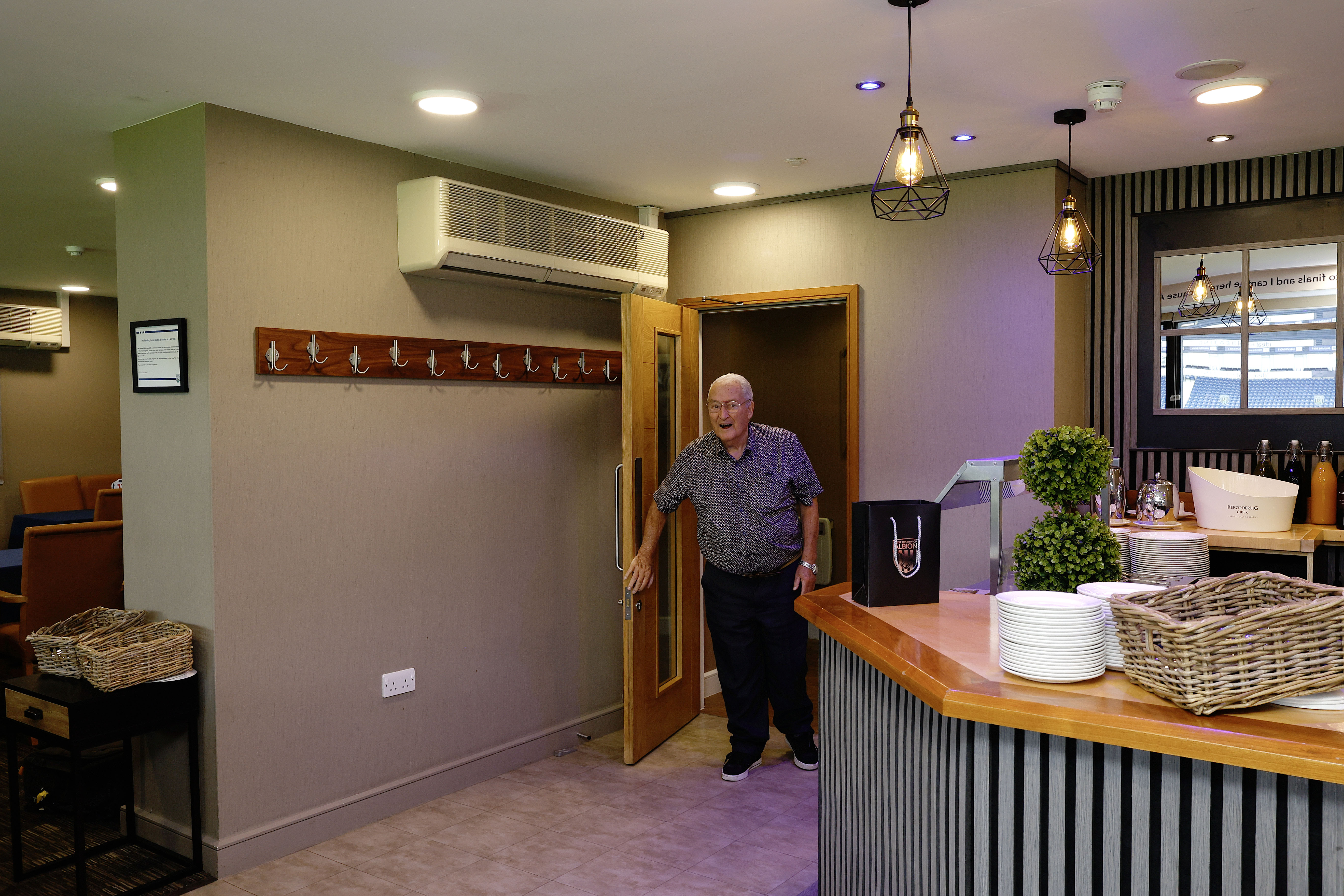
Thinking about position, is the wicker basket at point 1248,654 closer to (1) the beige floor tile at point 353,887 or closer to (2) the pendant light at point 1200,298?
(1) the beige floor tile at point 353,887

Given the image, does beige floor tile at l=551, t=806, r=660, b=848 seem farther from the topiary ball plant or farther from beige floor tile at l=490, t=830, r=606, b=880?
the topiary ball plant

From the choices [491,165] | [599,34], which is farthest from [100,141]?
[599,34]

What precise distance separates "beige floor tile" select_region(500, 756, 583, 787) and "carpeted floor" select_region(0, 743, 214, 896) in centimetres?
128

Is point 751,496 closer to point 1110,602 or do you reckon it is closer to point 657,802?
point 657,802

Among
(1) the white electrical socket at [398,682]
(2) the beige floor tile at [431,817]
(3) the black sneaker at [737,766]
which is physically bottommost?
(2) the beige floor tile at [431,817]

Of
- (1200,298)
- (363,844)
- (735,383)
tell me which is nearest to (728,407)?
(735,383)

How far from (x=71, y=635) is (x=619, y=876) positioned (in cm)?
200

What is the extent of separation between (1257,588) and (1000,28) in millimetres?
1633

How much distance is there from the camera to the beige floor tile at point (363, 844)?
3.45m

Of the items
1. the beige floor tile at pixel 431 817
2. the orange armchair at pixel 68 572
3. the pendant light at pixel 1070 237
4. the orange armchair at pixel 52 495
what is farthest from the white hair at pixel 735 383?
the orange armchair at pixel 52 495

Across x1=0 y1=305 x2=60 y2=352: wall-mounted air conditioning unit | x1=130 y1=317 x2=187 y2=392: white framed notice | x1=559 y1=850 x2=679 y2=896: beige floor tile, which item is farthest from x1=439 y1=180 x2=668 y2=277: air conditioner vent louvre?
x1=0 y1=305 x2=60 y2=352: wall-mounted air conditioning unit

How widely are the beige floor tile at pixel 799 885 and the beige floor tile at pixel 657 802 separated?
0.63 meters

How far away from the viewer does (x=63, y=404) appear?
8336 mm

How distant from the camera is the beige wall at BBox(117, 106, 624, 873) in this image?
10.9 ft
